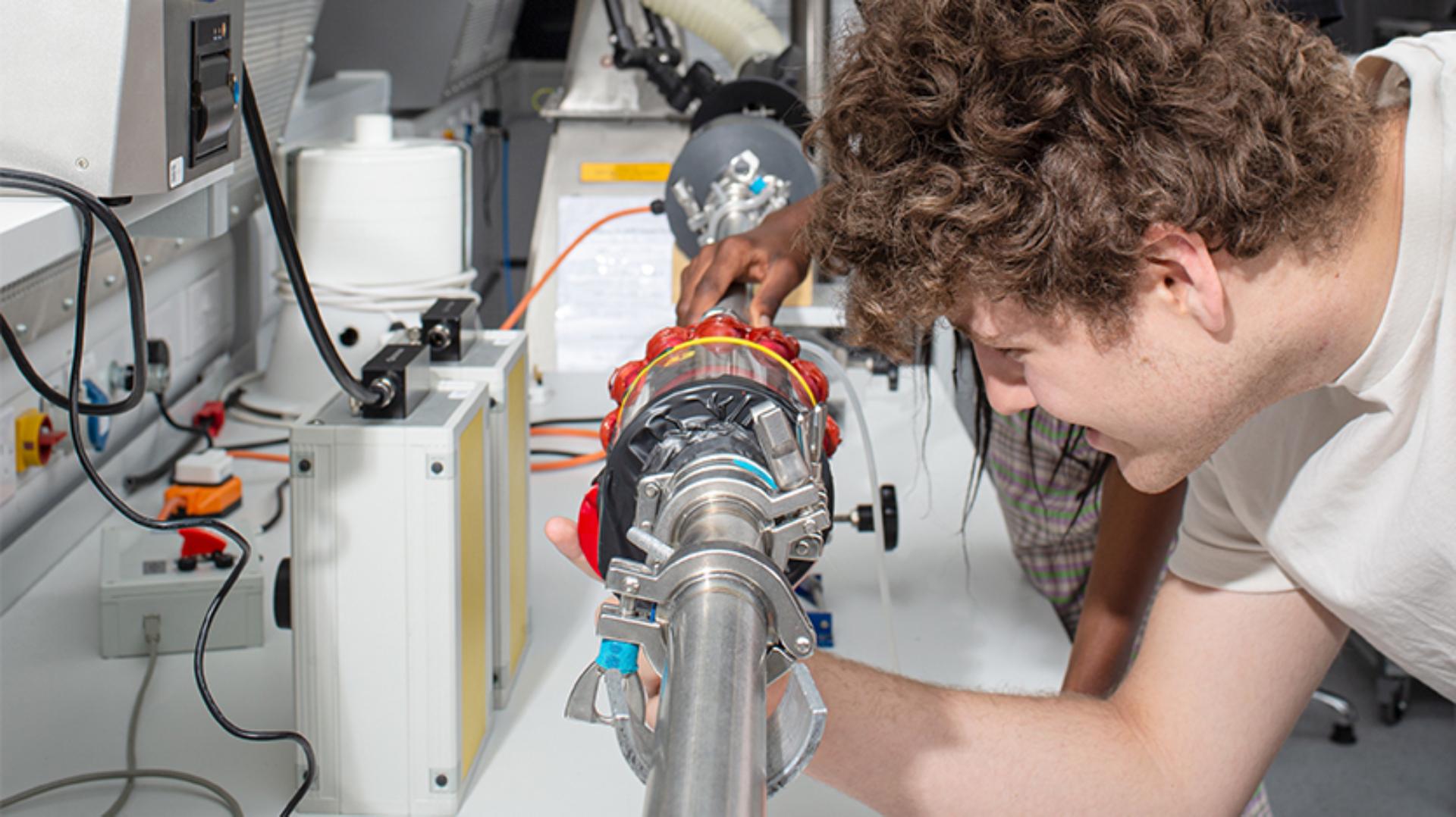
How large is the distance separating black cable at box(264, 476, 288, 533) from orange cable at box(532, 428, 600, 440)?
380 millimetres

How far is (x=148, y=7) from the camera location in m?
0.80

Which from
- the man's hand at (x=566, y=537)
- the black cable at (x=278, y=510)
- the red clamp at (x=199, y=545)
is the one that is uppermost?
the man's hand at (x=566, y=537)

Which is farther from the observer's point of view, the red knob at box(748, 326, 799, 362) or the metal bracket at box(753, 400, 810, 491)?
the red knob at box(748, 326, 799, 362)

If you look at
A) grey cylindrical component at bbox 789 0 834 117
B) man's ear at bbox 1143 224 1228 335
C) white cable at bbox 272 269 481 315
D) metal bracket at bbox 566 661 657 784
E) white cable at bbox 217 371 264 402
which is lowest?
white cable at bbox 217 371 264 402

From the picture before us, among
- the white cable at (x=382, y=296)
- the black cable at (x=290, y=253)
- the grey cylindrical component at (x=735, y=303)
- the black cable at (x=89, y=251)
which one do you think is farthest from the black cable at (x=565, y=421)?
the black cable at (x=89, y=251)

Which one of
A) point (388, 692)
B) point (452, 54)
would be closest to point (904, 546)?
point (388, 692)

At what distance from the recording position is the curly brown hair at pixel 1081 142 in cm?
85

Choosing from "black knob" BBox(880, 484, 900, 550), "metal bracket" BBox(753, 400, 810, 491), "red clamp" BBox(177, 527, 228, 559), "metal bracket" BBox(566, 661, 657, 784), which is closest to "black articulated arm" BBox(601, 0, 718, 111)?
"black knob" BBox(880, 484, 900, 550)

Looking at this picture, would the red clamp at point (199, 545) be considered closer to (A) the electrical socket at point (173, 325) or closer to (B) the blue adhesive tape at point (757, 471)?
(A) the electrical socket at point (173, 325)

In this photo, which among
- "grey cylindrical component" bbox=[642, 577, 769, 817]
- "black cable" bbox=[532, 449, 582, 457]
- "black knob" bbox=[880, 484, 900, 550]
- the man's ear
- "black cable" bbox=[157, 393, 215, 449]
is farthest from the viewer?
"black cable" bbox=[532, 449, 582, 457]

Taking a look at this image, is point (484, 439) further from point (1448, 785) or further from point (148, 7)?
point (1448, 785)

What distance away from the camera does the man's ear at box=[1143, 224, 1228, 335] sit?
0.88 m

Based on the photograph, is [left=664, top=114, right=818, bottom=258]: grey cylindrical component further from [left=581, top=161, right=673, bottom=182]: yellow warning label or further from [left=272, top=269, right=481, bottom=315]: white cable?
[left=581, top=161, right=673, bottom=182]: yellow warning label

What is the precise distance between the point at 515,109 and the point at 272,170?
3510mm
